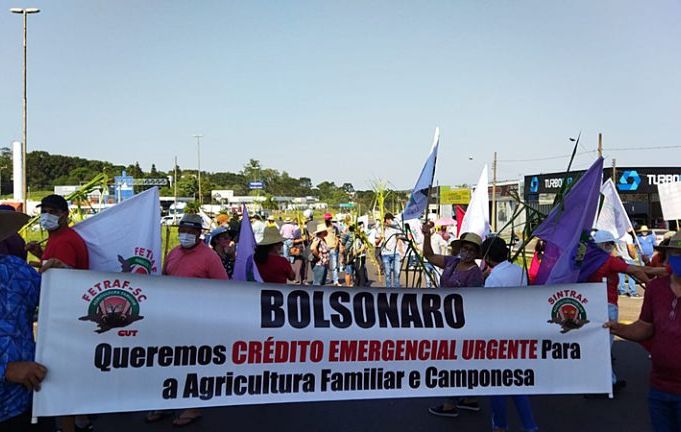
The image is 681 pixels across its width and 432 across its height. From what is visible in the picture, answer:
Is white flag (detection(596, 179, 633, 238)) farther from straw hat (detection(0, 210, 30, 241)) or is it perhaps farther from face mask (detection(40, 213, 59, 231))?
straw hat (detection(0, 210, 30, 241))

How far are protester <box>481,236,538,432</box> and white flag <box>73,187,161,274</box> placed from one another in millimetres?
3062

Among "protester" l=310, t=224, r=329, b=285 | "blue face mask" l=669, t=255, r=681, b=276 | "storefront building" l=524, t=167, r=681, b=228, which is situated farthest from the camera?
"storefront building" l=524, t=167, r=681, b=228

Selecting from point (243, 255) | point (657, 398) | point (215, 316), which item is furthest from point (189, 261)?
point (657, 398)

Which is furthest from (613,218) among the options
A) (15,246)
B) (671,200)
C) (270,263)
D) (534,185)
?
(534,185)

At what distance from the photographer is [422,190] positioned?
614 cm

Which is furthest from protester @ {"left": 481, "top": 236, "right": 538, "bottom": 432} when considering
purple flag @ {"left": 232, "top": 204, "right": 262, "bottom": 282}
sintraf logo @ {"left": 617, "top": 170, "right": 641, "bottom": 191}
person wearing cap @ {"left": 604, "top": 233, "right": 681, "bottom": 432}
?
sintraf logo @ {"left": 617, "top": 170, "right": 641, "bottom": 191}

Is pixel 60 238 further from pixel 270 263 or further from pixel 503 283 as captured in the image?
pixel 503 283

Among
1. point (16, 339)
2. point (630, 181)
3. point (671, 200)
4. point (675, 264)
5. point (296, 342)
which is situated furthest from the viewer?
point (630, 181)

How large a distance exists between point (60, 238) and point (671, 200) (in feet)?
29.6

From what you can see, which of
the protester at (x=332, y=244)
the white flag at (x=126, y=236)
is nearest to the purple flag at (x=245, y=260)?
the white flag at (x=126, y=236)

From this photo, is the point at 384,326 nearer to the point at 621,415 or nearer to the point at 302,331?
the point at 302,331

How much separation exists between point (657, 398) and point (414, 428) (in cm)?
218

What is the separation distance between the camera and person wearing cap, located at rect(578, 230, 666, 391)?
4.74 m

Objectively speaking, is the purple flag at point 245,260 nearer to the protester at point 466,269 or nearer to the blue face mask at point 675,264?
the protester at point 466,269
